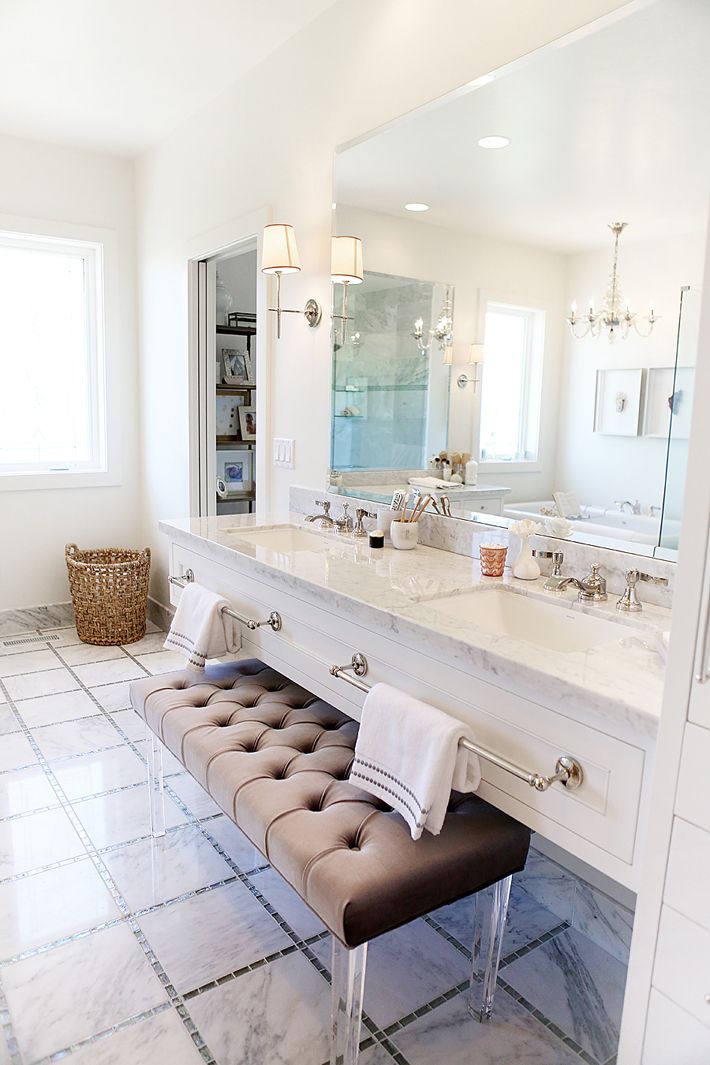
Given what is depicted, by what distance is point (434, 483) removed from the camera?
7.36 feet

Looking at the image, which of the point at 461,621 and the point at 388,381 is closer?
the point at 461,621

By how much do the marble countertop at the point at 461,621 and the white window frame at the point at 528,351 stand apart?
29cm

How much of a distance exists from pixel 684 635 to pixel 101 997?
1.45 meters

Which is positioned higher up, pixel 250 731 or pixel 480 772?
pixel 480 772

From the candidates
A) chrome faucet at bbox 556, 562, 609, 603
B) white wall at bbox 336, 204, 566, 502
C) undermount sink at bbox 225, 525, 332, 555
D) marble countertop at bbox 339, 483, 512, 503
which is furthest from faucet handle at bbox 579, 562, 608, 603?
undermount sink at bbox 225, 525, 332, 555

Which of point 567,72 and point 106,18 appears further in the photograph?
point 106,18

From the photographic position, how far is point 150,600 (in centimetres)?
432

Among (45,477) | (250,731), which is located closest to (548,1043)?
(250,731)

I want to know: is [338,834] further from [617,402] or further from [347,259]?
[347,259]

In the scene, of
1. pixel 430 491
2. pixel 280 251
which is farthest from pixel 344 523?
pixel 280 251

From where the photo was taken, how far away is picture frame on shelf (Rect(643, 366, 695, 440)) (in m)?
1.52

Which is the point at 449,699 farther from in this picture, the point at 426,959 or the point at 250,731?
the point at 426,959

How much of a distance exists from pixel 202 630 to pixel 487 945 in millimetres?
1031

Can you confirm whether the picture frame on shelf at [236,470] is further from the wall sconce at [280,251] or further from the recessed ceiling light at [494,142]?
the recessed ceiling light at [494,142]
